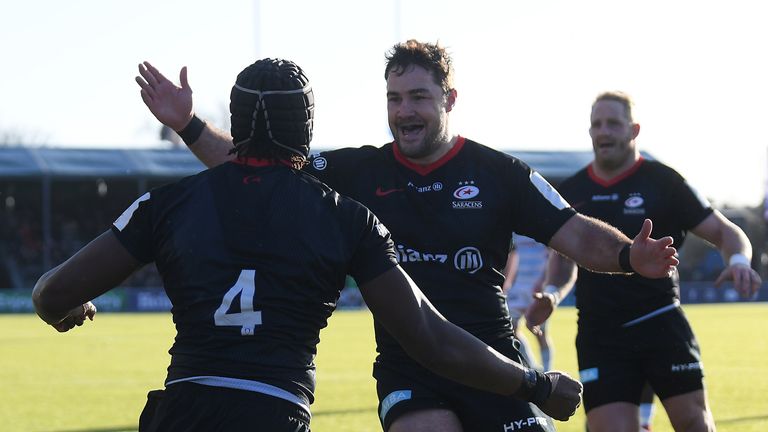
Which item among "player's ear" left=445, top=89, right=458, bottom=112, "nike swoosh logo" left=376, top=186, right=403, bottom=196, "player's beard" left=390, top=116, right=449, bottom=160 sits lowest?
"nike swoosh logo" left=376, top=186, right=403, bottom=196

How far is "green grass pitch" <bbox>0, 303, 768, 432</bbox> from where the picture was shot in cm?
1200

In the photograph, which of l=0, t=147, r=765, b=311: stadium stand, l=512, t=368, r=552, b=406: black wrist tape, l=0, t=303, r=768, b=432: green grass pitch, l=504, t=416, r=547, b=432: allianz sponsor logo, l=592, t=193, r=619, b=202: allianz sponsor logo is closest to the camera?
l=512, t=368, r=552, b=406: black wrist tape

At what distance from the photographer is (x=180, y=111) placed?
580cm

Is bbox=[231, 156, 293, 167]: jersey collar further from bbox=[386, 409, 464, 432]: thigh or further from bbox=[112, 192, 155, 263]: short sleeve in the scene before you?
bbox=[386, 409, 464, 432]: thigh

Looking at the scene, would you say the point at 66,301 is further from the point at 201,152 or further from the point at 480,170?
the point at 480,170

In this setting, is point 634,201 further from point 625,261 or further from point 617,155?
point 625,261

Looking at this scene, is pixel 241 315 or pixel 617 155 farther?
pixel 617 155

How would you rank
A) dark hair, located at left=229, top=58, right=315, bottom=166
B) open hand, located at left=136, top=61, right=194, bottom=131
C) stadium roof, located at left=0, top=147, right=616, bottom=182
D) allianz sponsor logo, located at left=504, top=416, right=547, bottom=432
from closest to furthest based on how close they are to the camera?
dark hair, located at left=229, top=58, right=315, bottom=166 → allianz sponsor logo, located at left=504, top=416, right=547, bottom=432 → open hand, located at left=136, top=61, right=194, bottom=131 → stadium roof, located at left=0, top=147, right=616, bottom=182

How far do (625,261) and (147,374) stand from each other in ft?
40.4

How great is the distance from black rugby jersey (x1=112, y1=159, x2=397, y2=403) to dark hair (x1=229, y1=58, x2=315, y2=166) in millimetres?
133

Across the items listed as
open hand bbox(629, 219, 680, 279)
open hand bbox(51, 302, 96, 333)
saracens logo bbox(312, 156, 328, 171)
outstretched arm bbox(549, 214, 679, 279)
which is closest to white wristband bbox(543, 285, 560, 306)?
outstretched arm bbox(549, 214, 679, 279)

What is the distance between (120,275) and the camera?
4082mm

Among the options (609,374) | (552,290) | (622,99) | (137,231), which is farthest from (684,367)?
(137,231)

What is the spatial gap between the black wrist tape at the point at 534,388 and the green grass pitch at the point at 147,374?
268 inches
